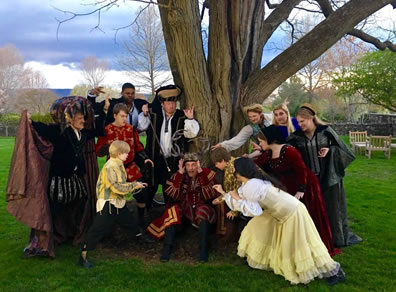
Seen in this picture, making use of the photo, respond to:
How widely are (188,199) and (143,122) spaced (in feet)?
4.04

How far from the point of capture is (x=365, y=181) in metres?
9.62

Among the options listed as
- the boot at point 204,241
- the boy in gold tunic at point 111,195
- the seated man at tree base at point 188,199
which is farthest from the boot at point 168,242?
the boy in gold tunic at point 111,195

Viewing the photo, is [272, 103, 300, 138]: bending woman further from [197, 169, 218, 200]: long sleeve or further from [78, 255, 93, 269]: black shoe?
[78, 255, 93, 269]: black shoe

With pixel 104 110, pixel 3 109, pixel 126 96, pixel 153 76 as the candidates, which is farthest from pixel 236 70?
pixel 3 109

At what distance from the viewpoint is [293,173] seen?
3.97 meters

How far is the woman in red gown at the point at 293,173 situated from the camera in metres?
3.89

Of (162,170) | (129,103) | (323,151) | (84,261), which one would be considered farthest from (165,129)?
(323,151)

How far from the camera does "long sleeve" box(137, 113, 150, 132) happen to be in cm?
487

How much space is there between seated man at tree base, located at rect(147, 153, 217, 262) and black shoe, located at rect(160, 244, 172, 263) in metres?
0.03

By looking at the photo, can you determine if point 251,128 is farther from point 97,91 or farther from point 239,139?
point 97,91

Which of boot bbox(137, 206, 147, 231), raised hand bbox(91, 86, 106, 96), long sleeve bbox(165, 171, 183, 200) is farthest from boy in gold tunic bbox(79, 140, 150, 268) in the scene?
raised hand bbox(91, 86, 106, 96)

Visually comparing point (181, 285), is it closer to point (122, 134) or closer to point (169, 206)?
point (169, 206)

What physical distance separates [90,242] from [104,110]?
1.88 meters

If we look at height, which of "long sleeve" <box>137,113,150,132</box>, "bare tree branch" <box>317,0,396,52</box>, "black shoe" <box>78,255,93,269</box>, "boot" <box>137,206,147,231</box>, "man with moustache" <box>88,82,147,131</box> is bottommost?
"black shoe" <box>78,255,93,269</box>
